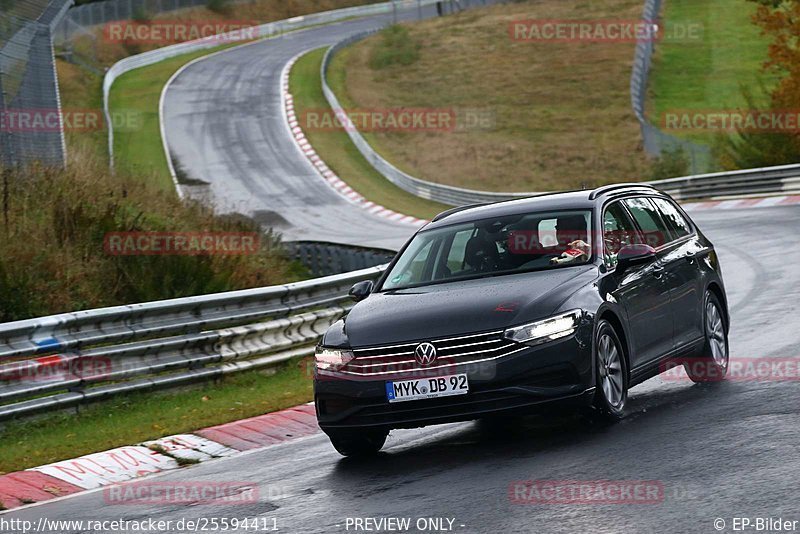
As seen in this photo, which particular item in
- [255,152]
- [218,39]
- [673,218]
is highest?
[673,218]

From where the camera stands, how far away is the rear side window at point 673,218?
10805 millimetres

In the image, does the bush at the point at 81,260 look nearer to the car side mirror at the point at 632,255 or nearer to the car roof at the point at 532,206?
the car roof at the point at 532,206

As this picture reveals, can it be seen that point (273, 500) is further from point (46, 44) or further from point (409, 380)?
point (46, 44)

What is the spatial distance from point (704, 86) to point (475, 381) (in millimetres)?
55520

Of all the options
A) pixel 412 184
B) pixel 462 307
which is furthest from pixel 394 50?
pixel 462 307

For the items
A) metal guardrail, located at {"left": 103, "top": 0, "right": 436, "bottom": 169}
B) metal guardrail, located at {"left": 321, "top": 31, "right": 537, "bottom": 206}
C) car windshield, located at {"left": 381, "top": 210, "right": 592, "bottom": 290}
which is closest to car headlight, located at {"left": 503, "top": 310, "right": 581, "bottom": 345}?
car windshield, located at {"left": 381, "top": 210, "right": 592, "bottom": 290}

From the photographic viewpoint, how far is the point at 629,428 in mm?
8477

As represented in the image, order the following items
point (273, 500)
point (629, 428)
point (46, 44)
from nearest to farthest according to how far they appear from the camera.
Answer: point (273, 500), point (629, 428), point (46, 44)

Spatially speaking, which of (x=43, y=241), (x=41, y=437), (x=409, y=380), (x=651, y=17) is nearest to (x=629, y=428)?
(x=409, y=380)

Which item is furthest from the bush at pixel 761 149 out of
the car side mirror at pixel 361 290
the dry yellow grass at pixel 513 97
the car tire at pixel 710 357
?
the car side mirror at pixel 361 290

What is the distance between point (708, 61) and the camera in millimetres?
65750

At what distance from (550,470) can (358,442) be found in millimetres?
1815

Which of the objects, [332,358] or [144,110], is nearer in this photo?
[332,358]

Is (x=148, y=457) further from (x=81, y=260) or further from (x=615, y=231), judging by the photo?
(x=81, y=260)
